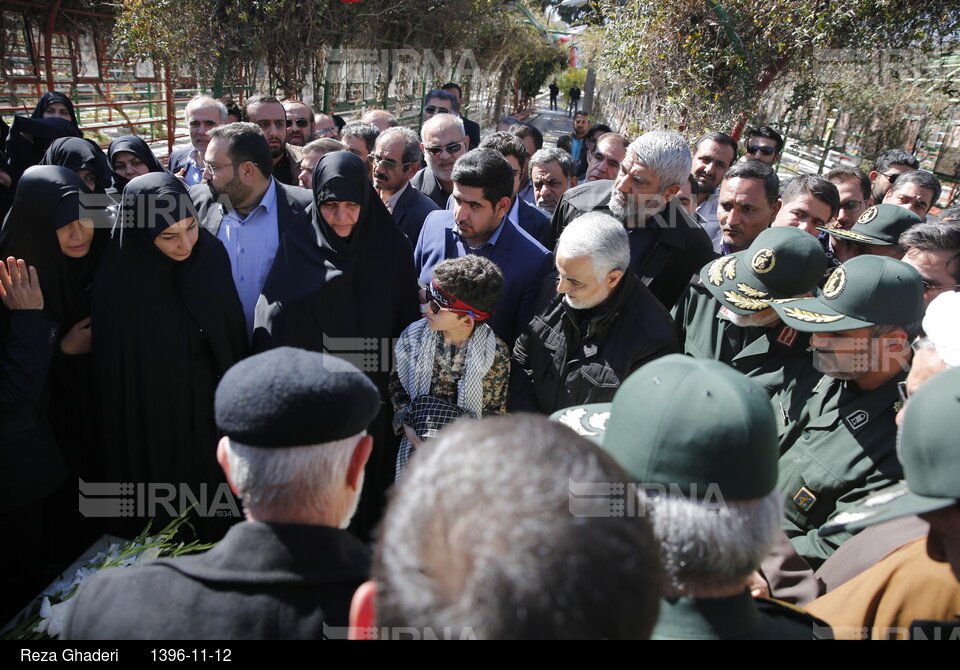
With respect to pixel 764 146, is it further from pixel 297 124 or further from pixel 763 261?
pixel 297 124

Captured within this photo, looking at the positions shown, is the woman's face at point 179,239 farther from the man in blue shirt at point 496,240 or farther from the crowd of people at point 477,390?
the man in blue shirt at point 496,240

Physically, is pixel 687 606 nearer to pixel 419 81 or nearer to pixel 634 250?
pixel 634 250

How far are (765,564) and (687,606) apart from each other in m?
0.88

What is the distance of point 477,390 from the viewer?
256 centimetres

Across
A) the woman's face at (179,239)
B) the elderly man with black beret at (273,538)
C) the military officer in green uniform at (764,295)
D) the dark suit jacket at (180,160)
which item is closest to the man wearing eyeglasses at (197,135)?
the dark suit jacket at (180,160)

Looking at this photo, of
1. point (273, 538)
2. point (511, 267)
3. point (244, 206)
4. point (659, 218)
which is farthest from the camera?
point (244, 206)

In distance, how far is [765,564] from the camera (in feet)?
5.77

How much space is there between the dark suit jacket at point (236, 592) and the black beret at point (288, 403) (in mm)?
182

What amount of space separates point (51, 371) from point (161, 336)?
59 centimetres

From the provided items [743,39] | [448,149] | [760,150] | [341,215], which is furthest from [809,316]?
[743,39]

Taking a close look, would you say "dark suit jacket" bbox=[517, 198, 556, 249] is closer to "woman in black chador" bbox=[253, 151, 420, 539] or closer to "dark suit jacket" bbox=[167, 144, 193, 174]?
"woman in black chador" bbox=[253, 151, 420, 539]

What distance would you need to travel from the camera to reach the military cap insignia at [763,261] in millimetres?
2426

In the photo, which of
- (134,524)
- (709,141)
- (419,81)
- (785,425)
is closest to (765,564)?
(785,425)

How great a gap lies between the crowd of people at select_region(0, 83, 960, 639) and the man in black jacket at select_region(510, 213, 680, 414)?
0.6 inches
